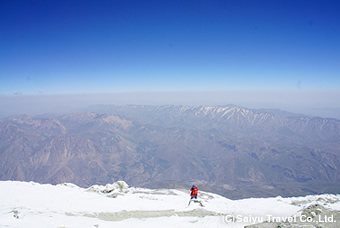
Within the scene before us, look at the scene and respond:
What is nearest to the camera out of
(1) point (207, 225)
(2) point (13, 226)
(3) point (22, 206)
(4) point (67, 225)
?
(2) point (13, 226)

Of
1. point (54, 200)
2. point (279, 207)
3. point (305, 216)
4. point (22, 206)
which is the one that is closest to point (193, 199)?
point (279, 207)

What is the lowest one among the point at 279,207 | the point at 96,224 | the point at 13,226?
the point at 279,207

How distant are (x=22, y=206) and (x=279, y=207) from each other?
3284 centimetres

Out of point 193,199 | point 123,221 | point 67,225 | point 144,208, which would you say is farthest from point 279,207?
point 67,225

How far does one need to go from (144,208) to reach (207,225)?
10.8 metres

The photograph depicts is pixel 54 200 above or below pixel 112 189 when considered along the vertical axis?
above

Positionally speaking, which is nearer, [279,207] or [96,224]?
[96,224]

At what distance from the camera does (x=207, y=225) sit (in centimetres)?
1792

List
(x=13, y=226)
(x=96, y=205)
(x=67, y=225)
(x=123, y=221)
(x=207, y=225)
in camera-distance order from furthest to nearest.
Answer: (x=96, y=205)
(x=123, y=221)
(x=207, y=225)
(x=67, y=225)
(x=13, y=226)

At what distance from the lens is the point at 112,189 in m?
35.8

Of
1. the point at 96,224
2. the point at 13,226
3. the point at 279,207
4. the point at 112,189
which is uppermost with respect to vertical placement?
the point at 13,226

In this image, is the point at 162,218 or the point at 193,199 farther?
the point at 193,199

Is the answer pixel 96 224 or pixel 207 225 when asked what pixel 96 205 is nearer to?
pixel 96 224

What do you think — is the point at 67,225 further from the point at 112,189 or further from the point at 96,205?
the point at 112,189
